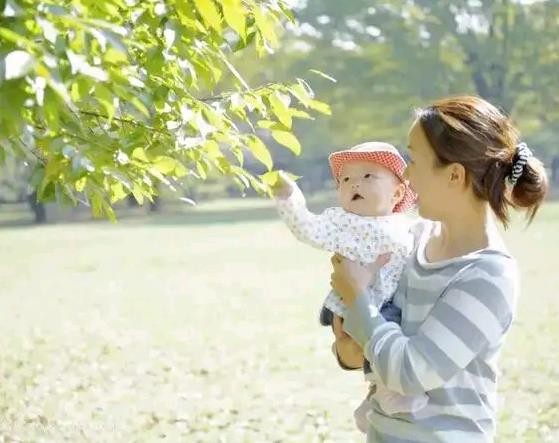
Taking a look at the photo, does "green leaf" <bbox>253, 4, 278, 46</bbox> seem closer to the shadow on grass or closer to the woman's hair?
the woman's hair

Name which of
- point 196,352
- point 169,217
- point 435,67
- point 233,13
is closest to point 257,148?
point 233,13

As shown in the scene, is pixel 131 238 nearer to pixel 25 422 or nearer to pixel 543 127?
pixel 25 422

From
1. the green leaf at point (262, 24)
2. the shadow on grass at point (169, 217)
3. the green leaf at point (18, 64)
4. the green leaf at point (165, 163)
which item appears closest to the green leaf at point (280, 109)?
the green leaf at point (262, 24)

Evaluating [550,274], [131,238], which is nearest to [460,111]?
[550,274]

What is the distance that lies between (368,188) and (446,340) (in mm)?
489

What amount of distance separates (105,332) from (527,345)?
3.82m

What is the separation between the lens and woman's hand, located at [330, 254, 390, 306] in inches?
85.8

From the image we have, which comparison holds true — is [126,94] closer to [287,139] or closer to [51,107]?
[51,107]

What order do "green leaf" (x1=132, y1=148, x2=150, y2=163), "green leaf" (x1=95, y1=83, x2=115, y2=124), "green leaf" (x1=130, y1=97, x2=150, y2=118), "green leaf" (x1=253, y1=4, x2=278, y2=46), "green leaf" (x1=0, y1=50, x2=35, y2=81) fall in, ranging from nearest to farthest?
"green leaf" (x1=0, y1=50, x2=35, y2=81) < "green leaf" (x1=95, y1=83, x2=115, y2=124) < "green leaf" (x1=130, y1=97, x2=150, y2=118) < "green leaf" (x1=253, y1=4, x2=278, y2=46) < "green leaf" (x1=132, y1=148, x2=150, y2=163)

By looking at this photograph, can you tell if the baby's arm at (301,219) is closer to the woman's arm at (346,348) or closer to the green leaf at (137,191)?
the woman's arm at (346,348)

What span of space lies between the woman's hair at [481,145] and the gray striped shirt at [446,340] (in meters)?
0.13

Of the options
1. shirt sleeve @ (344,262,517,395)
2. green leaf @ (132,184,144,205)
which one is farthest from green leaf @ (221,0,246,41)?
green leaf @ (132,184,144,205)

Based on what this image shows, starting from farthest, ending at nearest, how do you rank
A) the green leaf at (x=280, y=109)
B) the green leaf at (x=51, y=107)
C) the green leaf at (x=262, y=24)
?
the green leaf at (x=280, y=109), the green leaf at (x=262, y=24), the green leaf at (x=51, y=107)

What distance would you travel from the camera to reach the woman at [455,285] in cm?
203
